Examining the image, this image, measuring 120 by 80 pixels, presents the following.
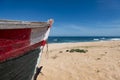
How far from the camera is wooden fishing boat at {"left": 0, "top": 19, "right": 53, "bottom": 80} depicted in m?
2.85

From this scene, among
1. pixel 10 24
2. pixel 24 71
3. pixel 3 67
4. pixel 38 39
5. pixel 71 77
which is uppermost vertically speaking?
pixel 10 24

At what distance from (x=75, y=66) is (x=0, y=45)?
18.5 feet

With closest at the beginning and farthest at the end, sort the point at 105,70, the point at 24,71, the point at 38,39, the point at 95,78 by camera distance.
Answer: the point at 24,71, the point at 38,39, the point at 95,78, the point at 105,70

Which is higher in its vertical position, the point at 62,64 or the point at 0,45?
the point at 0,45

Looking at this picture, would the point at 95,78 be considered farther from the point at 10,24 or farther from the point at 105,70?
the point at 10,24

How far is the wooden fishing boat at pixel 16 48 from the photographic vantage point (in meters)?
2.85

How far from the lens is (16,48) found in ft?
10.7

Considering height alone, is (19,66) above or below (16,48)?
below

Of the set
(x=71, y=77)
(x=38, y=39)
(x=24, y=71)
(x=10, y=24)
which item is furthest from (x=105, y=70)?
(x=10, y=24)

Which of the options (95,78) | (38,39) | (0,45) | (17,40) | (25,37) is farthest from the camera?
(95,78)

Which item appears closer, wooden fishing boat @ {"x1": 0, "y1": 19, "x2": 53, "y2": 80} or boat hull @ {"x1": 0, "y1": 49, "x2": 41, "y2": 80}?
wooden fishing boat @ {"x1": 0, "y1": 19, "x2": 53, "y2": 80}

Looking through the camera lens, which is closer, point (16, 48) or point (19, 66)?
point (16, 48)

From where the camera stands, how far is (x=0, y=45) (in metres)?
2.73

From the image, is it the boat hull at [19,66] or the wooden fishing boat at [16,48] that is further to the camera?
the boat hull at [19,66]
